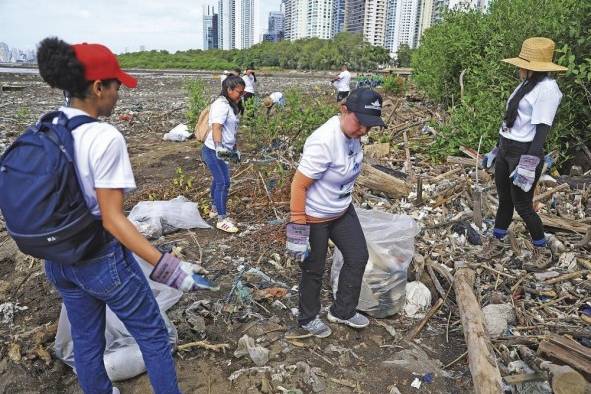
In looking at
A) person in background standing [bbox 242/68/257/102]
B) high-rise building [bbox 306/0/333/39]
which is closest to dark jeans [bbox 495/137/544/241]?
person in background standing [bbox 242/68/257/102]

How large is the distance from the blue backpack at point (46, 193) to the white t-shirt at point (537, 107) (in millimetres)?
3409

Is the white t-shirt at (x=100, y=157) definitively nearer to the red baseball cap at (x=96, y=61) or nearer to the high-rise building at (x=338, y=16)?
the red baseball cap at (x=96, y=61)

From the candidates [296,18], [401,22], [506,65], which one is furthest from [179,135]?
[296,18]

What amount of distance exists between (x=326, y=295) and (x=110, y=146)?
254 centimetres

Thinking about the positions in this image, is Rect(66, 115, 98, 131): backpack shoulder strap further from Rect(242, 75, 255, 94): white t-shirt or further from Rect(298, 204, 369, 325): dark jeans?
Rect(242, 75, 255, 94): white t-shirt

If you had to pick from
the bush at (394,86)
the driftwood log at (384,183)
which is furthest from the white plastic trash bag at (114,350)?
the bush at (394,86)

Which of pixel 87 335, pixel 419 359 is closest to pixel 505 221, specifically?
pixel 419 359

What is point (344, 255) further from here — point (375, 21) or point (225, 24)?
point (225, 24)

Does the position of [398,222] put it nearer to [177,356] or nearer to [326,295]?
[326,295]

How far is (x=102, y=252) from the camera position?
1.81m

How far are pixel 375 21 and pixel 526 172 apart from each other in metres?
104

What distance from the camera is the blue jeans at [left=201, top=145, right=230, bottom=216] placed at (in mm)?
4809

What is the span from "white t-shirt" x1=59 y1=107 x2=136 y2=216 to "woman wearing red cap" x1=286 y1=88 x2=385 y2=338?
120 centimetres

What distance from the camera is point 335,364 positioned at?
9.49ft
